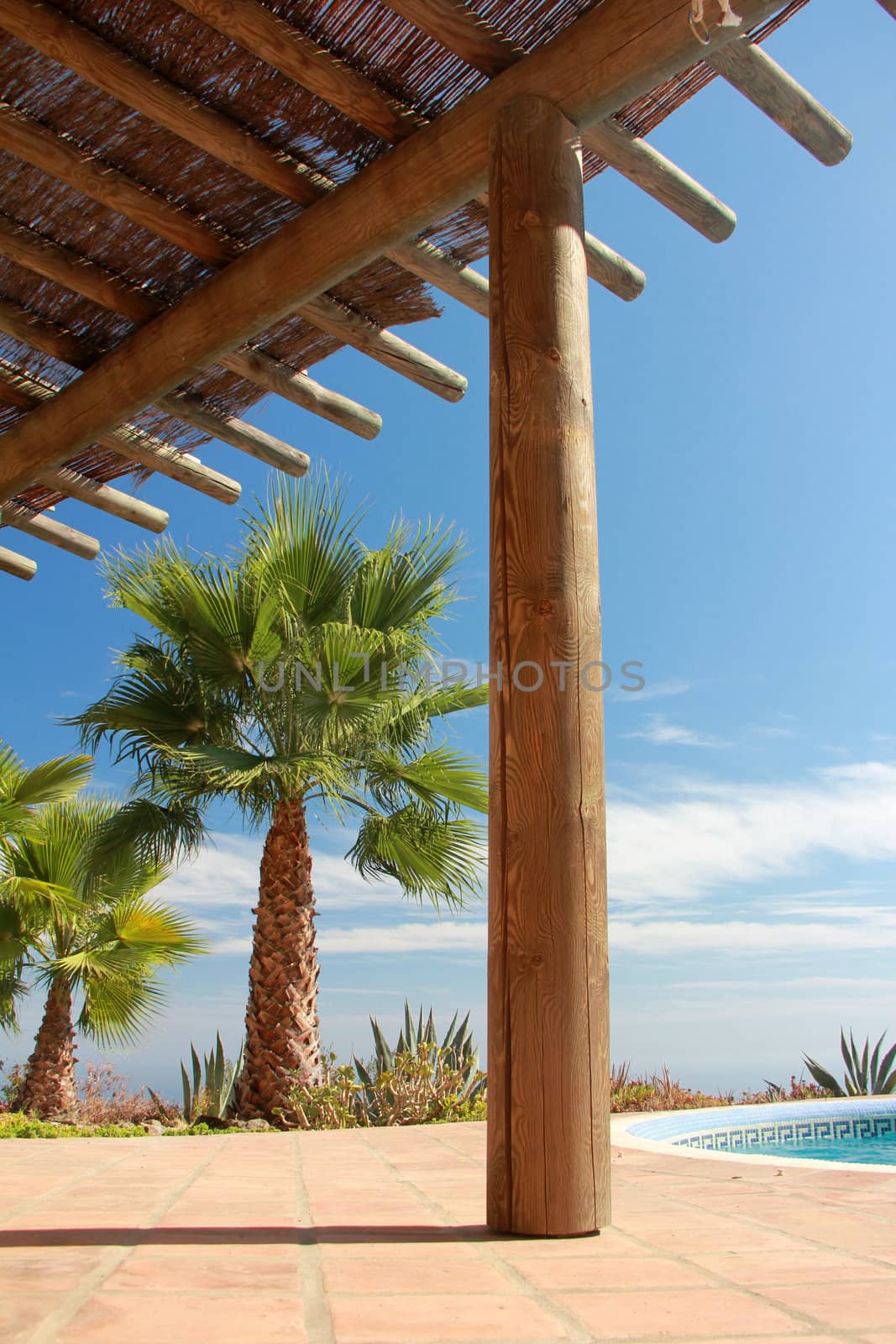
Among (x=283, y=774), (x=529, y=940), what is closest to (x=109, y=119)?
(x=529, y=940)

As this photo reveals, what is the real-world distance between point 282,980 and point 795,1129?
3.52 meters

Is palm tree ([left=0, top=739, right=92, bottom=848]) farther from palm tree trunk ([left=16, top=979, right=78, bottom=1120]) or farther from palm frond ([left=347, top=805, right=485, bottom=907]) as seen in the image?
palm frond ([left=347, top=805, right=485, bottom=907])

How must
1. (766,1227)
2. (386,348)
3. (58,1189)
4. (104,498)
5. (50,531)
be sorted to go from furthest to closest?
(50,531)
(104,498)
(386,348)
(58,1189)
(766,1227)

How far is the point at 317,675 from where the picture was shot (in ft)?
21.2

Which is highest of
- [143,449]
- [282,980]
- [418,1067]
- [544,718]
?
[143,449]

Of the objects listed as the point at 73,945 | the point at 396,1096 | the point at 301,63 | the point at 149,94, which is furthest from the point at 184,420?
the point at 73,945

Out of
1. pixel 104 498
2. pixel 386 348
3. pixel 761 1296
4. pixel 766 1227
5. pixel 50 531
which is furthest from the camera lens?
pixel 50 531

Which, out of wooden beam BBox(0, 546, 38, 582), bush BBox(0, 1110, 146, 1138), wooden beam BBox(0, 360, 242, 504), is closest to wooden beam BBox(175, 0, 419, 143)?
wooden beam BBox(0, 360, 242, 504)

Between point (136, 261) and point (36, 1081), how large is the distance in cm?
662

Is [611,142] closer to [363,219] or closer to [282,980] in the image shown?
[363,219]

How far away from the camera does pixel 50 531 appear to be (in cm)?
579

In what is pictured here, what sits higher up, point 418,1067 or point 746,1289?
point 746,1289

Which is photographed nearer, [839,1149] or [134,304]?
[134,304]

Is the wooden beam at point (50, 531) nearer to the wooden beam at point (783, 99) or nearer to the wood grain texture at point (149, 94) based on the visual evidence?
the wood grain texture at point (149, 94)
